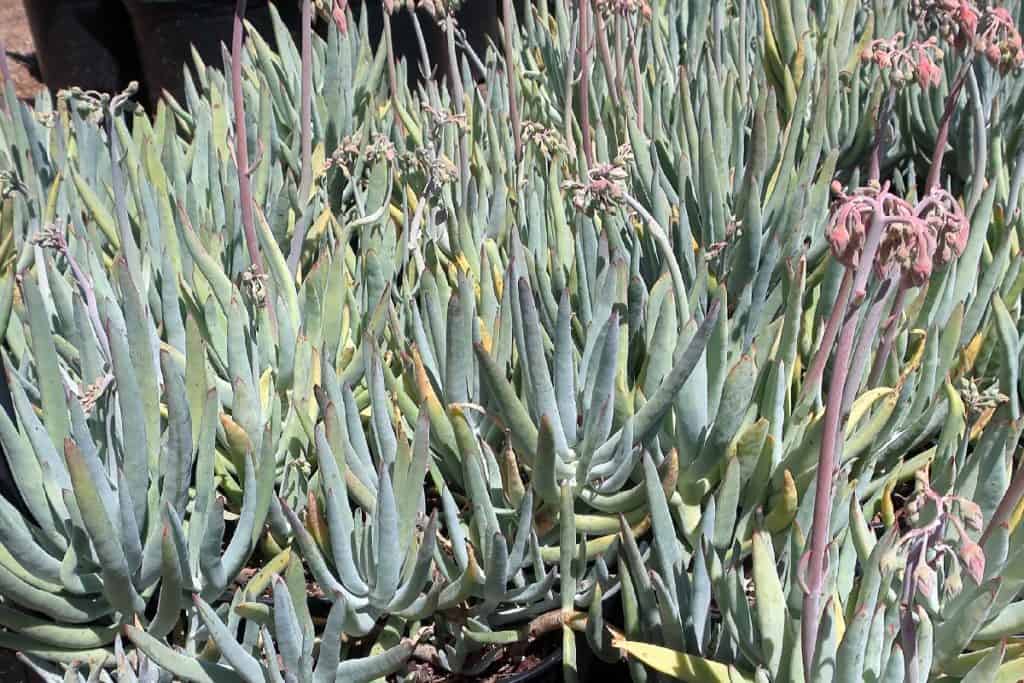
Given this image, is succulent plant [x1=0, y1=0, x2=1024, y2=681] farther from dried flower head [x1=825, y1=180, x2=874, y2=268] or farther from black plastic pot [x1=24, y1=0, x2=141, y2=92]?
black plastic pot [x1=24, y1=0, x2=141, y2=92]

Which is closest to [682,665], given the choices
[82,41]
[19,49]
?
[82,41]

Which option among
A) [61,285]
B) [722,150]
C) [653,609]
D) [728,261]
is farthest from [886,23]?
[61,285]

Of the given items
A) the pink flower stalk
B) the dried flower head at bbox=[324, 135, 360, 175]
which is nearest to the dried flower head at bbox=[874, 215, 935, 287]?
the pink flower stalk

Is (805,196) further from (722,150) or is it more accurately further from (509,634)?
(509,634)

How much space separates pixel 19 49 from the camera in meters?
4.73

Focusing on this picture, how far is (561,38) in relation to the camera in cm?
229

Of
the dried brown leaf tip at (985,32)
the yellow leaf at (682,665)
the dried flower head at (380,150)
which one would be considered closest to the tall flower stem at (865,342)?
the yellow leaf at (682,665)

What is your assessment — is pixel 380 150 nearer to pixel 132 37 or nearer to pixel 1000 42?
pixel 1000 42

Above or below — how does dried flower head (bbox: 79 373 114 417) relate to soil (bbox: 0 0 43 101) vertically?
below

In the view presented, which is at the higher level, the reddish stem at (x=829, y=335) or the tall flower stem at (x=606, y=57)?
the tall flower stem at (x=606, y=57)

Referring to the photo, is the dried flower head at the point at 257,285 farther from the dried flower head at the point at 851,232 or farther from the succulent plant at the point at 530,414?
the dried flower head at the point at 851,232

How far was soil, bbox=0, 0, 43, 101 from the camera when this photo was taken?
4.43 meters

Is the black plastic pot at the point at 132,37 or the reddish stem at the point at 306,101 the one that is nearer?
the reddish stem at the point at 306,101

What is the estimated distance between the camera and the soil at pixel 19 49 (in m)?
4.43
